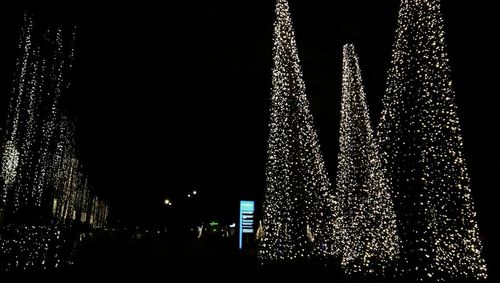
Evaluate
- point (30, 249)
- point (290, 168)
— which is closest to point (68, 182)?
point (30, 249)

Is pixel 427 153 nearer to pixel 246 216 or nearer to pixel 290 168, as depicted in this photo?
pixel 290 168

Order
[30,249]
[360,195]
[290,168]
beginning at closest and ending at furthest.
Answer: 1. [30,249]
2. [360,195]
3. [290,168]

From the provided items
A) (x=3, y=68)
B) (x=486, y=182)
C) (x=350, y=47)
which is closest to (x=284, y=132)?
(x=350, y=47)

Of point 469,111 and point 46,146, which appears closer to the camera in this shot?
point 469,111

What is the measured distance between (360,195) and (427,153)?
7.16 feet

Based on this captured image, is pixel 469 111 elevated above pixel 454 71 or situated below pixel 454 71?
below

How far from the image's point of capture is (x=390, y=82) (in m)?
10.1

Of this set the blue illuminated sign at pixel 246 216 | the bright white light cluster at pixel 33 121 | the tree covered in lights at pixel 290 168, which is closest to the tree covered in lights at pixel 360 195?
the tree covered in lights at pixel 290 168

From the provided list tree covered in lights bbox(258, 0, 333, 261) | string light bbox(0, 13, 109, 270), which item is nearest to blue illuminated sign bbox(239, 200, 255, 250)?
tree covered in lights bbox(258, 0, 333, 261)

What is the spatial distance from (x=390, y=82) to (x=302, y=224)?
4.13 m

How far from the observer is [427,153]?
942 cm

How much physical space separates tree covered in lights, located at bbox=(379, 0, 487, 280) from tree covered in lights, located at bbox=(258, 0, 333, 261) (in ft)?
6.36

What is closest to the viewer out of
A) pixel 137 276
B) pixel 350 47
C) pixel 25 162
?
pixel 137 276

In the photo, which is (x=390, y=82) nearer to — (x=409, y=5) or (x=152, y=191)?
(x=409, y=5)
